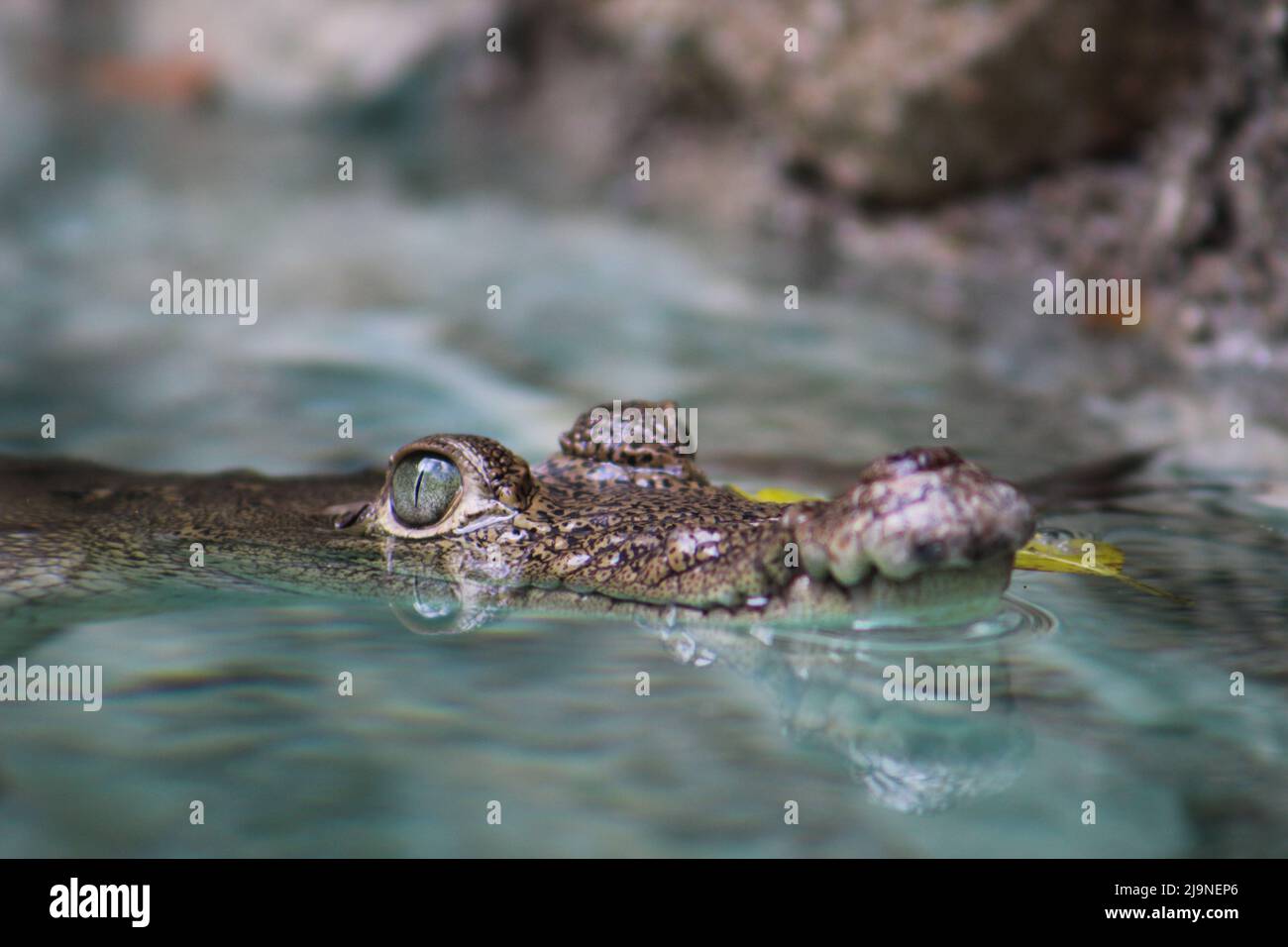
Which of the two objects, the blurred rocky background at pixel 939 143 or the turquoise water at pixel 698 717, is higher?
the blurred rocky background at pixel 939 143

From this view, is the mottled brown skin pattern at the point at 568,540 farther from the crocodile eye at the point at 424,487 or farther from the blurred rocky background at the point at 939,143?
the blurred rocky background at the point at 939,143

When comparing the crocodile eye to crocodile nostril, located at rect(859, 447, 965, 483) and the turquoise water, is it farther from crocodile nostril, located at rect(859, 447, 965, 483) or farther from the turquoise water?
crocodile nostril, located at rect(859, 447, 965, 483)

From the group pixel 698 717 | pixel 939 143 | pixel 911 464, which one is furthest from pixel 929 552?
pixel 939 143

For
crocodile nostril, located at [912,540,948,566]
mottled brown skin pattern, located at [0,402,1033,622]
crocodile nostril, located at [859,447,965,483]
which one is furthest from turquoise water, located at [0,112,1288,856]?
crocodile nostril, located at [859,447,965,483]

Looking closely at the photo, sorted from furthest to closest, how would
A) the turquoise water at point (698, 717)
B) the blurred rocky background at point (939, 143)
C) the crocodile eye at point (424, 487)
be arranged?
1. the blurred rocky background at point (939, 143)
2. the crocodile eye at point (424, 487)
3. the turquoise water at point (698, 717)

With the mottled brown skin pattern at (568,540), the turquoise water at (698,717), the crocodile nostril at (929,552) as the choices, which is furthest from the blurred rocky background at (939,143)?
the crocodile nostril at (929,552)

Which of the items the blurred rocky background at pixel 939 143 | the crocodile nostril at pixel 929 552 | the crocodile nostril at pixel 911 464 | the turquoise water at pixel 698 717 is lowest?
the turquoise water at pixel 698 717
